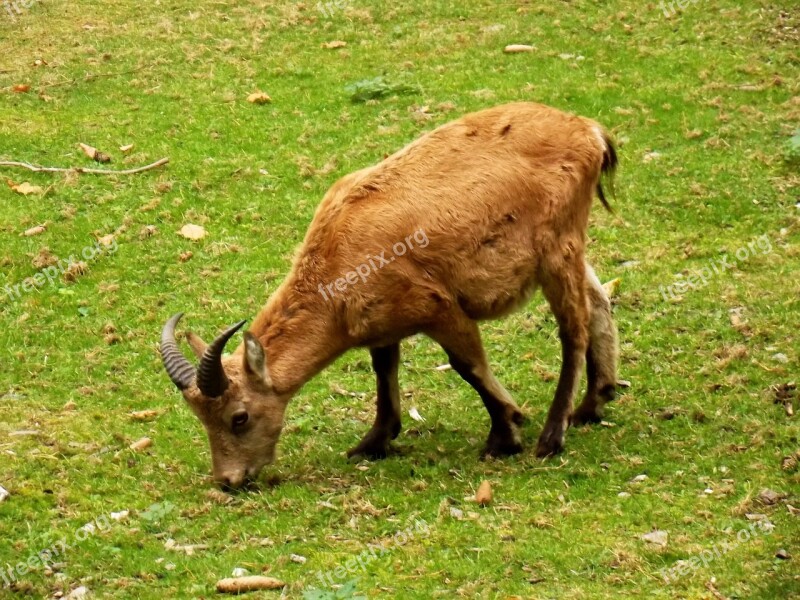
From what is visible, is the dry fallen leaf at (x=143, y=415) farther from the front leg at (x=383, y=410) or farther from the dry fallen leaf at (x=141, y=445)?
the front leg at (x=383, y=410)

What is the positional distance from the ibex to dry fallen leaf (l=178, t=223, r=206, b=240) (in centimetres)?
462

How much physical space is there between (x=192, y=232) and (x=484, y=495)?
6.63 metres

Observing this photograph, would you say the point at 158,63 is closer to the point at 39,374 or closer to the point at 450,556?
the point at 39,374

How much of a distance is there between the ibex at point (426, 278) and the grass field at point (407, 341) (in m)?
0.48

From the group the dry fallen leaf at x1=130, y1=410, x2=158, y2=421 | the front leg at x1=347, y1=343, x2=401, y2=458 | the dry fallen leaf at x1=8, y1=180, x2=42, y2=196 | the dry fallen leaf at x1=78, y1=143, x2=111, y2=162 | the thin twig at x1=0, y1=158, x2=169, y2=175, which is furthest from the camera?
the dry fallen leaf at x1=78, y1=143, x2=111, y2=162

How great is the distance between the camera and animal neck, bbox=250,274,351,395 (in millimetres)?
9539

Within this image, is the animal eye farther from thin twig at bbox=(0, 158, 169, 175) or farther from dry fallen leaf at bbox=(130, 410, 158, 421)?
thin twig at bbox=(0, 158, 169, 175)

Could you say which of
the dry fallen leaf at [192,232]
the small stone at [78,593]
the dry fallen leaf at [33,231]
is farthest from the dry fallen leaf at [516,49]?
the small stone at [78,593]

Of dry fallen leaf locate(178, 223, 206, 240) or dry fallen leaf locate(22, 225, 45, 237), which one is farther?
dry fallen leaf locate(22, 225, 45, 237)

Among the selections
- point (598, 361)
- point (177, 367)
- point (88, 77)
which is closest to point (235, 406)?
point (177, 367)

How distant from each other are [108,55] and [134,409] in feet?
32.3

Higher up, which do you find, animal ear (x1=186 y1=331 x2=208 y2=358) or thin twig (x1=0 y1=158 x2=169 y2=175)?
animal ear (x1=186 y1=331 x2=208 y2=358)

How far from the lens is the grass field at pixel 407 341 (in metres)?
8.20

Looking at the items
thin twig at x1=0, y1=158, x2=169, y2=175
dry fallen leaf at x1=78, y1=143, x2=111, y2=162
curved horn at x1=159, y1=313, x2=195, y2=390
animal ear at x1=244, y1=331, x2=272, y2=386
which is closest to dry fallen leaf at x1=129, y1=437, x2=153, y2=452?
curved horn at x1=159, y1=313, x2=195, y2=390
